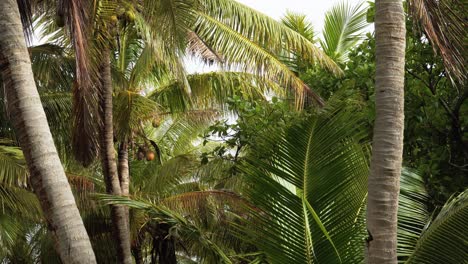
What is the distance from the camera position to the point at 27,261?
19.4 m

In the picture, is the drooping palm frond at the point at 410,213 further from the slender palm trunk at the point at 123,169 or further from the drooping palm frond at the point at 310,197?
the slender palm trunk at the point at 123,169

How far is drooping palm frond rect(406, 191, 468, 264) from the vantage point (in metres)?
6.90

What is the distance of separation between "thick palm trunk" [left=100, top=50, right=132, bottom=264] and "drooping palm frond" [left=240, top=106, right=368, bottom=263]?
677cm

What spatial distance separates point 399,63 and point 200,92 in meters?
11.5

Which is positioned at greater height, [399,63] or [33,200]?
[33,200]

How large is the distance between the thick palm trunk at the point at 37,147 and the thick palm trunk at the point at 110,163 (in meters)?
6.09

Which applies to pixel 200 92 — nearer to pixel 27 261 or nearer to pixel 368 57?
pixel 27 261

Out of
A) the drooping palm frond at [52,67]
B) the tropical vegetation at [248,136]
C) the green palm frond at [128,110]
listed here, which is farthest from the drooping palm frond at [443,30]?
the drooping palm frond at [52,67]

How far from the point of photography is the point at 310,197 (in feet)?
22.7

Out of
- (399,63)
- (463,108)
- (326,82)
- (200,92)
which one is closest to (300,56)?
(200,92)

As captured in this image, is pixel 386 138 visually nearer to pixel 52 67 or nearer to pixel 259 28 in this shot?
pixel 259 28

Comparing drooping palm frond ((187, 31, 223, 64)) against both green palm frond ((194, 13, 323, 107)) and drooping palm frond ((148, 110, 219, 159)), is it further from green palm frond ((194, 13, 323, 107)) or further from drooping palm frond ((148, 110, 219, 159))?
drooping palm frond ((148, 110, 219, 159))

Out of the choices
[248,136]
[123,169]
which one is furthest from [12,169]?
[248,136]

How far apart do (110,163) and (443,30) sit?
7.47 metres
